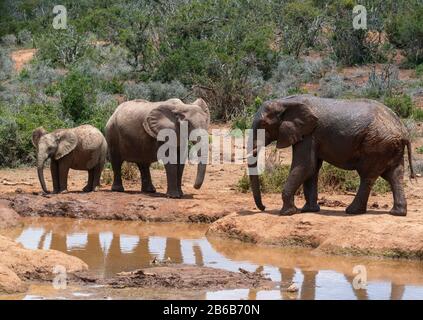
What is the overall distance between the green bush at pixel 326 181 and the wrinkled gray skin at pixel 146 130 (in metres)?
1.39

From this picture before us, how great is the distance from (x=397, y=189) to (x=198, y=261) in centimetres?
290

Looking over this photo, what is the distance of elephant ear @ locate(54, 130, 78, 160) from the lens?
620 inches

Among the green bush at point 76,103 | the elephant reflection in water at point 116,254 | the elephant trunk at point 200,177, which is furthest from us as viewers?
the green bush at point 76,103

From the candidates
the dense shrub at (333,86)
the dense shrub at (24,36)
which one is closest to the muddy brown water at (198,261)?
the dense shrub at (333,86)

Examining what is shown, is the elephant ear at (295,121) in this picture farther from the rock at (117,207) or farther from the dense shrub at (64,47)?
the dense shrub at (64,47)

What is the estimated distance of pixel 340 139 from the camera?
501 inches

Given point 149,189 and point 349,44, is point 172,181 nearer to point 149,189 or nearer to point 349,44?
point 149,189

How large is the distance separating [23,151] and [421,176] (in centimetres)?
747

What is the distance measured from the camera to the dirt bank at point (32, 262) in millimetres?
10195

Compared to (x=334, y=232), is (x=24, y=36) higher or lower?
higher

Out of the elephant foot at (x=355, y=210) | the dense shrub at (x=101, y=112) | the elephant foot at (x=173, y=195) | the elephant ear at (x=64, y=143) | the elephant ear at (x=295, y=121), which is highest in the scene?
the elephant ear at (x=295, y=121)

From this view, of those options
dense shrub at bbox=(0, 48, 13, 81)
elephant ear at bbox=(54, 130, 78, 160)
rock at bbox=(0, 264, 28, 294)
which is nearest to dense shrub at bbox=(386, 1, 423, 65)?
dense shrub at bbox=(0, 48, 13, 81)

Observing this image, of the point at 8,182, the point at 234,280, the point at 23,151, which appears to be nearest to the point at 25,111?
the point at 23,151

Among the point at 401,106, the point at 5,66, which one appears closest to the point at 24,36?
the point at 5,66
